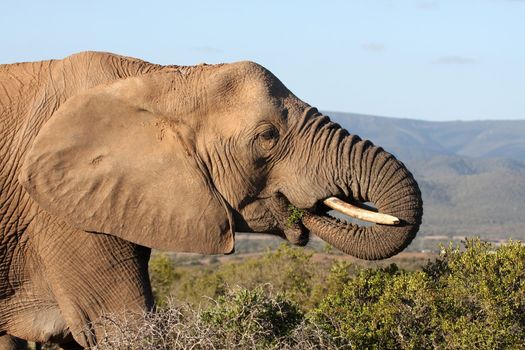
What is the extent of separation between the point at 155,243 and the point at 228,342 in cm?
82

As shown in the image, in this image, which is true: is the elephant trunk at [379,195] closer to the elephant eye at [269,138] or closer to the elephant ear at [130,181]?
the elephant eye at [269,138]

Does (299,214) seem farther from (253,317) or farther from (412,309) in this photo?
(412,309)

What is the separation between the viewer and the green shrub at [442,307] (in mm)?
9633

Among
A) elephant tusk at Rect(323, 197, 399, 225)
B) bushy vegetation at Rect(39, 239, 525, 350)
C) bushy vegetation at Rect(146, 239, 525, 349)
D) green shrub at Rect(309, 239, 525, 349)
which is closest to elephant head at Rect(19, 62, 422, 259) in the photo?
elephant tusk at Rect(323, 197, 399, 225)

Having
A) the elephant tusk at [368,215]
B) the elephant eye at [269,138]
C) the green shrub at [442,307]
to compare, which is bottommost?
the green shrub at [442,307]

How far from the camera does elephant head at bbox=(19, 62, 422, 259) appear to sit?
7219mm

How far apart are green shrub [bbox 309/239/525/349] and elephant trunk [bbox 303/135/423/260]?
2121mm

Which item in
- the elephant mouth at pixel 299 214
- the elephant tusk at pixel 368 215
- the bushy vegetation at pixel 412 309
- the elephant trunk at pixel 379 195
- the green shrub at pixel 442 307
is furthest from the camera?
the green shrub at pixel 442 307

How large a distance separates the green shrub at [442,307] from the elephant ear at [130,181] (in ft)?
7.66

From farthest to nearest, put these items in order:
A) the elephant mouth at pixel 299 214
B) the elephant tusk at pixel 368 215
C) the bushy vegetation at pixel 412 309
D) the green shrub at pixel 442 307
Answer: the green shrub at pixel 442 307
the bushy vegetation at pixel 412 309
the elephant mouth at pixel 299 214
the elephant tusk at pixel 368 215

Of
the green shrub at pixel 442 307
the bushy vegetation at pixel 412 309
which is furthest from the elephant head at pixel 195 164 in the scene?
the green shrub at pixel 442 307

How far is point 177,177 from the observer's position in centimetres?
726

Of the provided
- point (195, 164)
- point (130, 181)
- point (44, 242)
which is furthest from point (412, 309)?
point (44, 242)

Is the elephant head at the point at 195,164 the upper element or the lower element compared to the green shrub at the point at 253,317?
upper
